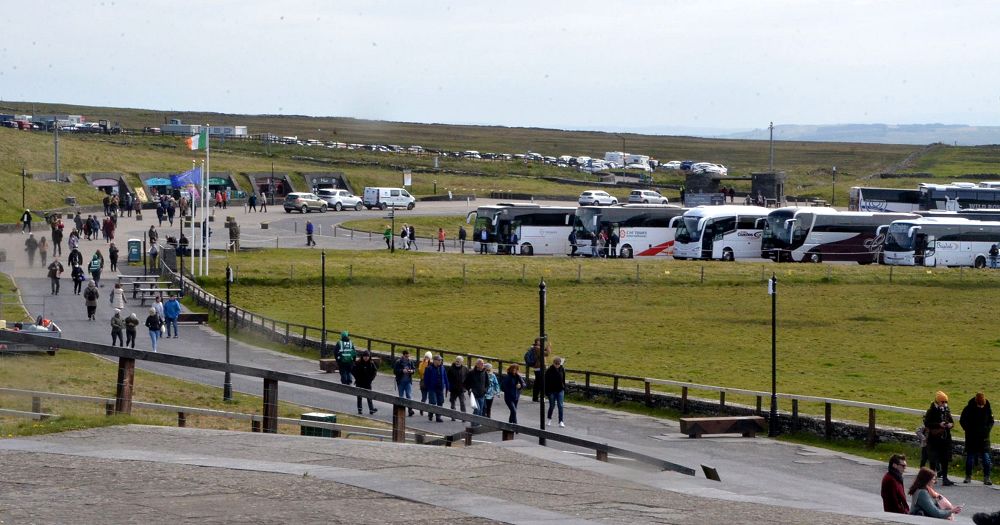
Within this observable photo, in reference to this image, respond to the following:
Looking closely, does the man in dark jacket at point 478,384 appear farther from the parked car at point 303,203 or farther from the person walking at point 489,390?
the parked car at point 303,203

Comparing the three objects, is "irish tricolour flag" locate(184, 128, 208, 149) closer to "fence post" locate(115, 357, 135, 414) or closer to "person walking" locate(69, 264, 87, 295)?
"person walking" locate(69, 264, 87, 295)

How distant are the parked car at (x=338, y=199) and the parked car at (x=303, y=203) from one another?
1.21 m

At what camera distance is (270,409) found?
15.2 m

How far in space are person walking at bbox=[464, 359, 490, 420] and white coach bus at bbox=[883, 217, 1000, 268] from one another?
154 feet

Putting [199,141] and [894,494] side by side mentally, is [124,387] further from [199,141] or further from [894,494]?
[199,141]

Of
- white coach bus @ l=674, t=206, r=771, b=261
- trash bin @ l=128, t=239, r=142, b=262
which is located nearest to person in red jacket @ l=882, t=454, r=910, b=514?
trash bin @ l=128, t=239, r=142, b=262

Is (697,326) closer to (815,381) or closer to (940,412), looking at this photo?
(815,381)

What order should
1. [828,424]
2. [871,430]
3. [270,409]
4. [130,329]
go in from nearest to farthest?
[270,409]
[871,430]
[828,424]
[130,329]

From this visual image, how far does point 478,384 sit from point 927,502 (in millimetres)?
13041

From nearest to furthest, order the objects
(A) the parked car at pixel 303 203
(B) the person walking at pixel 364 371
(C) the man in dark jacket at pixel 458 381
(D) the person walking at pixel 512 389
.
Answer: (D) the person walking at pixel 512 389 < (B) the person walking at pixel 364 371 < (C) the man in dark jacket at pixel 458 381 < (A) the parked car at pixel 303 203

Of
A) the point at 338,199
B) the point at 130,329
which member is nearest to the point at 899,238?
the point at 338,199

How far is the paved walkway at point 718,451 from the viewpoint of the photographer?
19.2 meters

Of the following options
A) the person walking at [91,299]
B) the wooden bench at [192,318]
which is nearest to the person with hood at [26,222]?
the person walking at [91,299]

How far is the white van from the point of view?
9500cm
